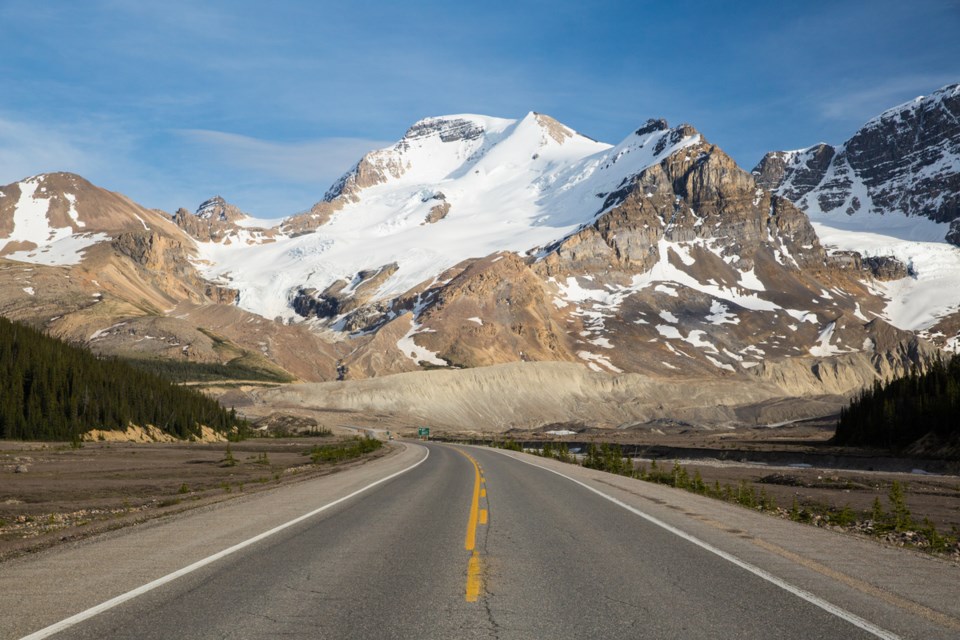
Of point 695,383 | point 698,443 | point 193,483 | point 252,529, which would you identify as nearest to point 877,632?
point 252,529

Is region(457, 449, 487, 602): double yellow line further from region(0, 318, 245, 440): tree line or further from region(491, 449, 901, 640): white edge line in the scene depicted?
region(0, 318, 245, 440): tree line

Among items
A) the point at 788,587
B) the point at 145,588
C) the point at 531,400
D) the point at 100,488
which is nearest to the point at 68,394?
the point at 100,488

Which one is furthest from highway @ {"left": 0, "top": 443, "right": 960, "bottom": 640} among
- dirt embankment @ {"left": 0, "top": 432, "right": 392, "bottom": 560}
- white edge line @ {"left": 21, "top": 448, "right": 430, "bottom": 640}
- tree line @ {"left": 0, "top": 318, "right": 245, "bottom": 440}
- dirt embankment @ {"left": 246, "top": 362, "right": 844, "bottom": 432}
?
dirt embankment @ {"left": 246, "top": 362, "right": 844, "bottom": 432}

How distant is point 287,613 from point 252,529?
6.51 meters

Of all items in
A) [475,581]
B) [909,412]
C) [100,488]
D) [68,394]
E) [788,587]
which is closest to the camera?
[788,587]

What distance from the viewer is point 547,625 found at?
734 centimetres

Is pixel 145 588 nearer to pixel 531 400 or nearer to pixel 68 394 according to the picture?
pixel 68 394

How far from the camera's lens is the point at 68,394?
63.1 metres

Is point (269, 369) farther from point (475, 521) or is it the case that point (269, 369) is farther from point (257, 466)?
point (475, 521)

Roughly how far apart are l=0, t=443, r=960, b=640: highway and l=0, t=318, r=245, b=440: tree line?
51470 millimetres

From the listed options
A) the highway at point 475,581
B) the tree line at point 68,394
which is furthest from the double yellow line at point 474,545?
the tree line at point 68,394

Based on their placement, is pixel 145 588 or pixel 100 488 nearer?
pixel 145 588

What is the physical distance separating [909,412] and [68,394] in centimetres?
7185

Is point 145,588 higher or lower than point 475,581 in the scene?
higher
